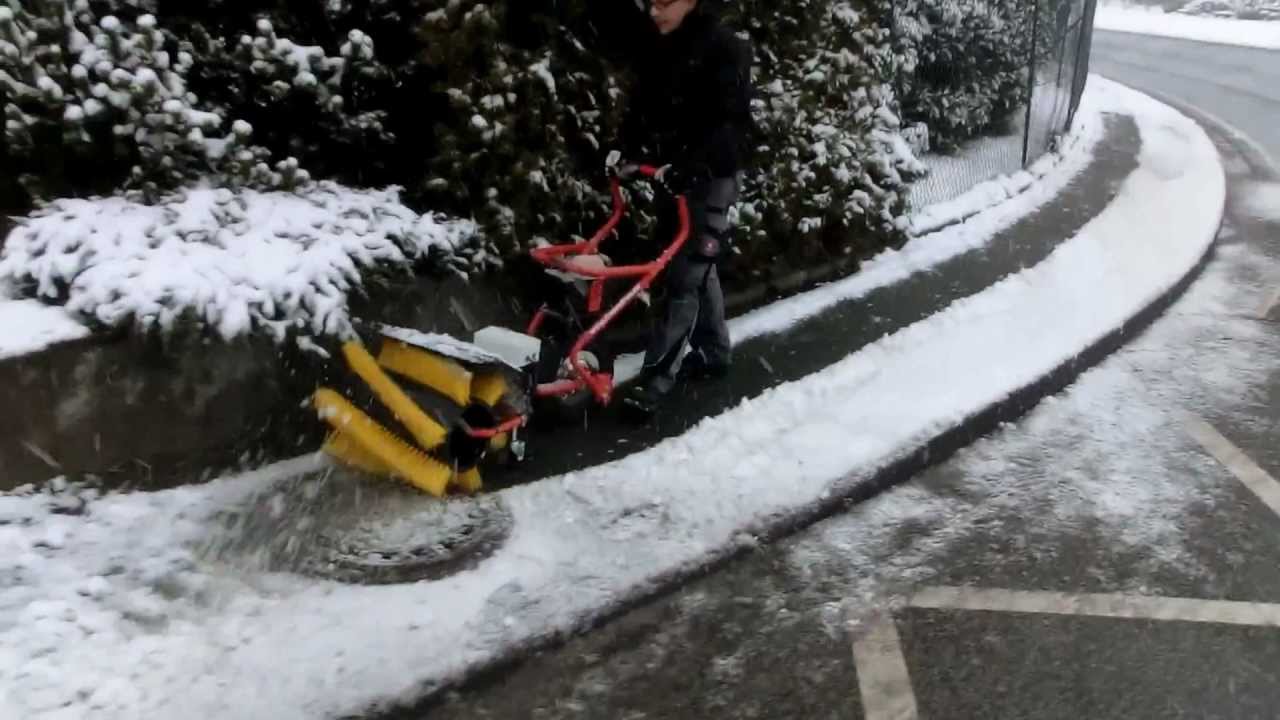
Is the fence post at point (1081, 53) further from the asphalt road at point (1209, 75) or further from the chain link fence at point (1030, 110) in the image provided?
the asphalt road at point (1209, 75)

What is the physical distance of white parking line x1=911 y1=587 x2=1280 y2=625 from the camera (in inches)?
144

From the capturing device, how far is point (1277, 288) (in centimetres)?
758

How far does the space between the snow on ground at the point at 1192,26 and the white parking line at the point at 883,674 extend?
28.6 metres

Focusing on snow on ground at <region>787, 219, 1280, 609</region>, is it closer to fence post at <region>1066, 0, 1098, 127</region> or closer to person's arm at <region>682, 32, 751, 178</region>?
person's arm at <region>682, 32, 751, 178</region>

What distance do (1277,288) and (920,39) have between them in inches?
153

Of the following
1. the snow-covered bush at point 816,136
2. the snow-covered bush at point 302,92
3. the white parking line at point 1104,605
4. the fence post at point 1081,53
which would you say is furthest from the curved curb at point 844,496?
the fence post at point 1081,53

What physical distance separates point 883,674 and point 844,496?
1.12m

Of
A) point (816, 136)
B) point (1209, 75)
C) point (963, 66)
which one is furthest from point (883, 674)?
point (1209, 75)

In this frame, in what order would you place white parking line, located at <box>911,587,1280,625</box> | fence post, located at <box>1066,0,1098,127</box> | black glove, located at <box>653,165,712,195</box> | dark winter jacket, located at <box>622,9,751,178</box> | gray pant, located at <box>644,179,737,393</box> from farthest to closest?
fence post, located at <box>1066,0,1098,127</box> < gray pant, located at <box>644,179,737,393</box> < black glove, located at <box>653,165,712,195</box> < dark winter jacket, located at <box>622,9,751,178</box> < white parking line, located at <box>911,587,1280,625</box>

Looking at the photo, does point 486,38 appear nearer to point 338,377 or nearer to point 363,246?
point 363,246

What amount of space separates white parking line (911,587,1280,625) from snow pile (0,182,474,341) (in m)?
2.55

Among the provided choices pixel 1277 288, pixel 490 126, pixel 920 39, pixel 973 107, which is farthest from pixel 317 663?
pixel 973 107

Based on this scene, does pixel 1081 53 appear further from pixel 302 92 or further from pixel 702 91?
pixel 302 92

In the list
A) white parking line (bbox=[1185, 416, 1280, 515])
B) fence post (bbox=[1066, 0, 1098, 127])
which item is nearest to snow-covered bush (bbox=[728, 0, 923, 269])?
white parking line (bbox=[1185, 416, 1280, 515])
